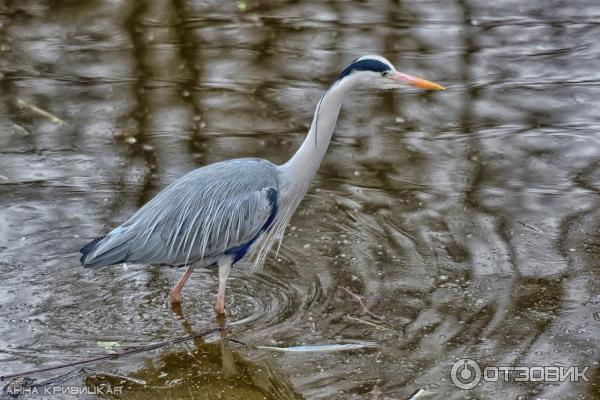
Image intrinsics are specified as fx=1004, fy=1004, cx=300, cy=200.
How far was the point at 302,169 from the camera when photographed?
6121 mm

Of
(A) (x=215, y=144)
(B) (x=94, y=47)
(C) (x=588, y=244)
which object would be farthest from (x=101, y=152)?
(C) (x=588, y=244)

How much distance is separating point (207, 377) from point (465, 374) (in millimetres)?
1395

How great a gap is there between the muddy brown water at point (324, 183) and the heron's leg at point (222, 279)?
9cm

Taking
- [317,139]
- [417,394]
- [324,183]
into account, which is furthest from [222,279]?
[324,183]

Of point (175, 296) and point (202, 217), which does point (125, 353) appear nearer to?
point (175, 296)

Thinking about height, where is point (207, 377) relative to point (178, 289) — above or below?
below

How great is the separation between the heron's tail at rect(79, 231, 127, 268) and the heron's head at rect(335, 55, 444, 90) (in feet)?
5.28

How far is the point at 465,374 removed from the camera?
5371 mm

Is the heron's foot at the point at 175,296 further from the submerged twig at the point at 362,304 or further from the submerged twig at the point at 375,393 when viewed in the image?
the submerged twig at the point at 375,393

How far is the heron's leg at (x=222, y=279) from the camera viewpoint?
5.94 m

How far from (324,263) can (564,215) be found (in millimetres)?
1840

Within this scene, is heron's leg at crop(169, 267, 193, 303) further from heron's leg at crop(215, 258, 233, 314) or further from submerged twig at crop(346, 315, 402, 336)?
submerged twig at crop(346, 315, 402, 336)

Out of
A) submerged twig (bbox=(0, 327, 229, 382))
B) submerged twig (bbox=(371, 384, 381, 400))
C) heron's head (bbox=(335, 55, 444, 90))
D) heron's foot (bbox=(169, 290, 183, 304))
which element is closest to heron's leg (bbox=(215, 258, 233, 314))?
submerged twig (bbox=(0, 327, 229, 382))

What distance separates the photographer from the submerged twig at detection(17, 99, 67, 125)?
851 centimetres
